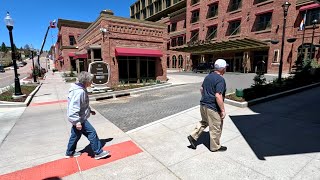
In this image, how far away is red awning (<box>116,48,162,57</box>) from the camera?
15200 millimetres

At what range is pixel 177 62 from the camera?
4328 cm

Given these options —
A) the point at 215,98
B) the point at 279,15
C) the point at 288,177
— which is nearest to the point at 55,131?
the point at 215,98

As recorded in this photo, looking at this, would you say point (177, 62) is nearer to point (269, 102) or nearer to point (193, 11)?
point (193, 11)

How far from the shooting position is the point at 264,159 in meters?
3.83

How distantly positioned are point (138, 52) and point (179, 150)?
12577 mm

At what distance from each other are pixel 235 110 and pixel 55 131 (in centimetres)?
605

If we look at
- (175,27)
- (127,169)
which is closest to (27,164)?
(127,169)

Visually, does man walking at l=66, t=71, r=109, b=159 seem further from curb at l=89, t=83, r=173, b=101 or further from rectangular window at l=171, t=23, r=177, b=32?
rectangular window at l=171, t=23, r=177, b=32

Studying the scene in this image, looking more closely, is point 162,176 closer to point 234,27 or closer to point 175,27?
point 234,27

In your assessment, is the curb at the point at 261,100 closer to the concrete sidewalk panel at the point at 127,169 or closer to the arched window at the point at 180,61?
the concrete sidewalk panel at the point at 127,169

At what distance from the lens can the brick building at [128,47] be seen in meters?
15.1

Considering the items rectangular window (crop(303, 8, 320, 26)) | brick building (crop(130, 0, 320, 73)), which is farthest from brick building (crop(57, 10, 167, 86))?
rectangular window (crop(303, 8, 320, 26))

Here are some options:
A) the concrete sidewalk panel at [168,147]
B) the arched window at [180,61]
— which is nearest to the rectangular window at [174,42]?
the arched window at [180,61]

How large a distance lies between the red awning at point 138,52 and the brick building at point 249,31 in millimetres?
10557
